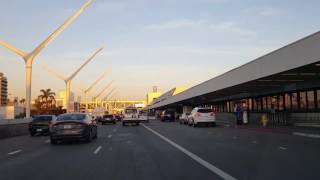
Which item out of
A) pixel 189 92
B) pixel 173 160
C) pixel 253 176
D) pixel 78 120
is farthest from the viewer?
pixel 189 92

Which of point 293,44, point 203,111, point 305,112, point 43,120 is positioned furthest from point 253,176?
point 203,111

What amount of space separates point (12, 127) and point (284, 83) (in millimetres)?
22293

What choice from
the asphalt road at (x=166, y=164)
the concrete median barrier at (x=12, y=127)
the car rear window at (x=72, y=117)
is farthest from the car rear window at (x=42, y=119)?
the asphalt road at (x=166, y=164)

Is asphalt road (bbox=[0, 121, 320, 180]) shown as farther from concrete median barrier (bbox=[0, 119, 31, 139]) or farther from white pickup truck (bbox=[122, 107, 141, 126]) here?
white pickup truck (bbox=[122, 107, 141, 126])

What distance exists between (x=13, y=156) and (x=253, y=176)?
10.2 m

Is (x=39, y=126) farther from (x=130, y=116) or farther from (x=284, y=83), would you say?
(x=130, y=116)

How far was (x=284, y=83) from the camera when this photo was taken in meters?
42.2

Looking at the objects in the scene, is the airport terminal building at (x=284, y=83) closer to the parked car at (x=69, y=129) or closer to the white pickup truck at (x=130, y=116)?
the white pickup truck at (x=130, y=116)

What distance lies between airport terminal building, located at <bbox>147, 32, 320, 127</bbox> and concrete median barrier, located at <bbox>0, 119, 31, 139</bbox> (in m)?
17.6

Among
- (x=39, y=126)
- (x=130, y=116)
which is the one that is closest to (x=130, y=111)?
(x=130, y=116)

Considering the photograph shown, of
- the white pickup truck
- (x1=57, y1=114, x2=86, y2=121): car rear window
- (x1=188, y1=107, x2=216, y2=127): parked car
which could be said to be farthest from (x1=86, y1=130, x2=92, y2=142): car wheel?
the white pickup truck

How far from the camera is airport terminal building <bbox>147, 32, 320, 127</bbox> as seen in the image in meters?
27.6

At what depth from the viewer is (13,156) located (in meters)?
18.8

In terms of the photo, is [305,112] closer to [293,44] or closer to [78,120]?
[293,44]
